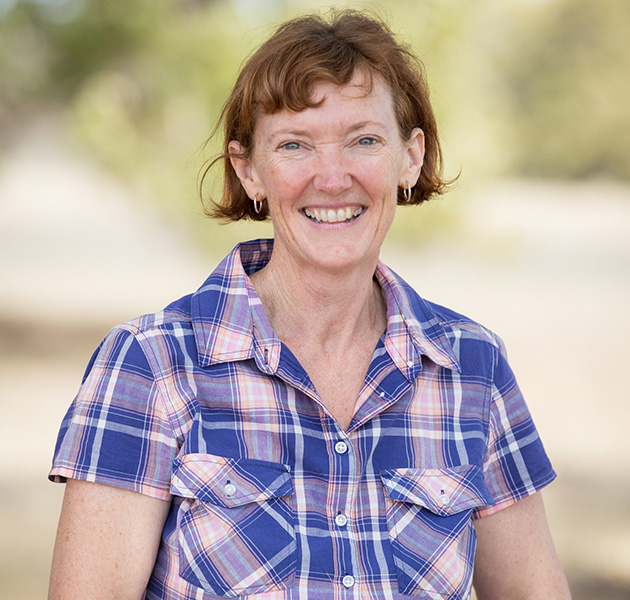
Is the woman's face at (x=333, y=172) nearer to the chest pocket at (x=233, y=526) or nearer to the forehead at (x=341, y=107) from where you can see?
the forehead at (x=341, y=107)

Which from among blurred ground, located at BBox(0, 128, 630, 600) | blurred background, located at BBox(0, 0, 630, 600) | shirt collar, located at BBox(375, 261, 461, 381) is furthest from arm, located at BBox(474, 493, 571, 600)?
blurred ground, located at BBox(0, 128, 630, 600)

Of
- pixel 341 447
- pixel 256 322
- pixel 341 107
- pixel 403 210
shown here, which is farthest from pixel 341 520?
pixel 403 210

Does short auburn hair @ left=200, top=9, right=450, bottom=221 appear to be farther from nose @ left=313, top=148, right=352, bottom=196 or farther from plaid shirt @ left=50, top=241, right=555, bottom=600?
plaid shirt @ left=50, top=241, right=555, bottom=600

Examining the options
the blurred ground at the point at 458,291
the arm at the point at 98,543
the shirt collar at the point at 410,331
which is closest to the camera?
the arm at the point at 98,543

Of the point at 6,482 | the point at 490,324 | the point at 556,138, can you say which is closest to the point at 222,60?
the point at 6,482

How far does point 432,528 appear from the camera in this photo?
160 centimetres

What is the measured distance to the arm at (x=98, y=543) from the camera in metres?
1.45

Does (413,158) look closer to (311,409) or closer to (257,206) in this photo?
(257,206)

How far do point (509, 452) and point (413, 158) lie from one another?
1.85ft

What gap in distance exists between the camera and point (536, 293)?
11820mm

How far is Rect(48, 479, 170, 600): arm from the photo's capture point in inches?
57.1

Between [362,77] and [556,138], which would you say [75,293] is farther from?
[362,77]

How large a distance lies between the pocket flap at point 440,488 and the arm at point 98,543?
41cm

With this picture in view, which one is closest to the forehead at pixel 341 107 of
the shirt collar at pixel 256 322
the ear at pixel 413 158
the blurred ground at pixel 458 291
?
the ear at pixel 413 158
